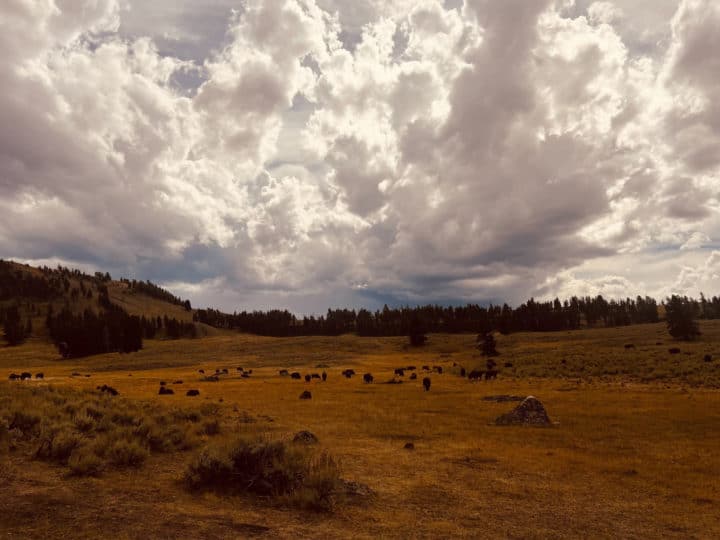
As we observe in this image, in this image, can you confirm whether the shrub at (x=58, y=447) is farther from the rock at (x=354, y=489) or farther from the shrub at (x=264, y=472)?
the rock at (x=354, y=489)

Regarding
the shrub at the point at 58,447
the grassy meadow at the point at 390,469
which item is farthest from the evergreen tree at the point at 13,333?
the shrub at the point at 58,447

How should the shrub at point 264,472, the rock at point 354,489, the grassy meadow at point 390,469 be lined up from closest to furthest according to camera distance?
1. the grassy meadow at point 390,469
2. the shrub at point 264,472
3. the rock at point 354,489

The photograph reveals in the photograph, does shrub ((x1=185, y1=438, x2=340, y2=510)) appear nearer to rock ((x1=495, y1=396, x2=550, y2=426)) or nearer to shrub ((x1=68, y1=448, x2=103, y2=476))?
shrub ((x1=68, y1=448, x2=103, y2=476))

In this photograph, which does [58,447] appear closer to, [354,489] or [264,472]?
[264,472]

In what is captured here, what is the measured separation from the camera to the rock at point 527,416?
2709 centimetres

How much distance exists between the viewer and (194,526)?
428 inches

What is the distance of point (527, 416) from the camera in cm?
2736

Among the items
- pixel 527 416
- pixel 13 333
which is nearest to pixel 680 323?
pixel 527 416

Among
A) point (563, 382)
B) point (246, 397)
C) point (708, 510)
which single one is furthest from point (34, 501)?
point (563, 382)

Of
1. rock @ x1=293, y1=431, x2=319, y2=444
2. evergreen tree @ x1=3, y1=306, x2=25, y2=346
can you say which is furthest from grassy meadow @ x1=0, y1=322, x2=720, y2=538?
evergreen tree @ x1=3, y1=306, x2=25, y2=346

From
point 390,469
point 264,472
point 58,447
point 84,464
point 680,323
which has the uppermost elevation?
point 680,323

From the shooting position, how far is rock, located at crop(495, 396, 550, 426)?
27.1 metres

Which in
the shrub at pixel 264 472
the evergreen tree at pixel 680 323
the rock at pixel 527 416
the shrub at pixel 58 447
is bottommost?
the rock at pixel 527 416

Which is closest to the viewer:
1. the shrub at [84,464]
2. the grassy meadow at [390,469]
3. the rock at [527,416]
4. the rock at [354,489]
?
the grassy meadow at [390,469]
